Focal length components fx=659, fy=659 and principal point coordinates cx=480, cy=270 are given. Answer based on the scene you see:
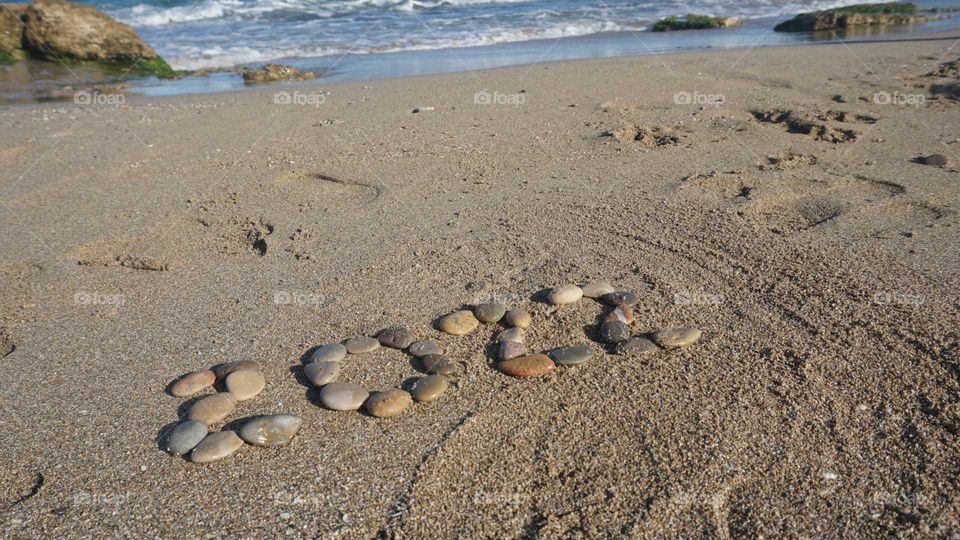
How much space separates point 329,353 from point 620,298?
42.7 inches

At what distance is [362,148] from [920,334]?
11.1 feet

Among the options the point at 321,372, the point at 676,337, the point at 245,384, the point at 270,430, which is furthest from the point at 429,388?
the point at 676,337

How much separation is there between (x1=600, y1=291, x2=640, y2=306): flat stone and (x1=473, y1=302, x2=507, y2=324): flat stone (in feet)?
1.29

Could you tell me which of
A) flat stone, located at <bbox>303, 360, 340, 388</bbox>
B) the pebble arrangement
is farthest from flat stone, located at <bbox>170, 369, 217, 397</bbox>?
flat stone, located at <bbox>303, 360, 340, 388</bbox>

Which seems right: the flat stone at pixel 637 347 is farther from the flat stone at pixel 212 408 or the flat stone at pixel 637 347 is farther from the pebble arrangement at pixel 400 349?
the flat stone at pixel 212 408

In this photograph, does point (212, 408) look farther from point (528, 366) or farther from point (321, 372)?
point (528, 366)

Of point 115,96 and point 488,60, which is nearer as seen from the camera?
point 115,96

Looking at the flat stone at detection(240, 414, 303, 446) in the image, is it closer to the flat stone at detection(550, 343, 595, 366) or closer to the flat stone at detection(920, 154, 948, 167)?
the flat stone at detection(550, 343, 595, 366)

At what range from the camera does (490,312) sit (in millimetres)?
2438

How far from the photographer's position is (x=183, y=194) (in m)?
3.79

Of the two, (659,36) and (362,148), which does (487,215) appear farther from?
(659,36)

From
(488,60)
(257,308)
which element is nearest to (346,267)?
(257,308)

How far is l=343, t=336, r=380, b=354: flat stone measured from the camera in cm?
227

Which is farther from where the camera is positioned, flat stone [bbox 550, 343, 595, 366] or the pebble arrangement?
flat stone [bbox 550, 343, 595, 366]
